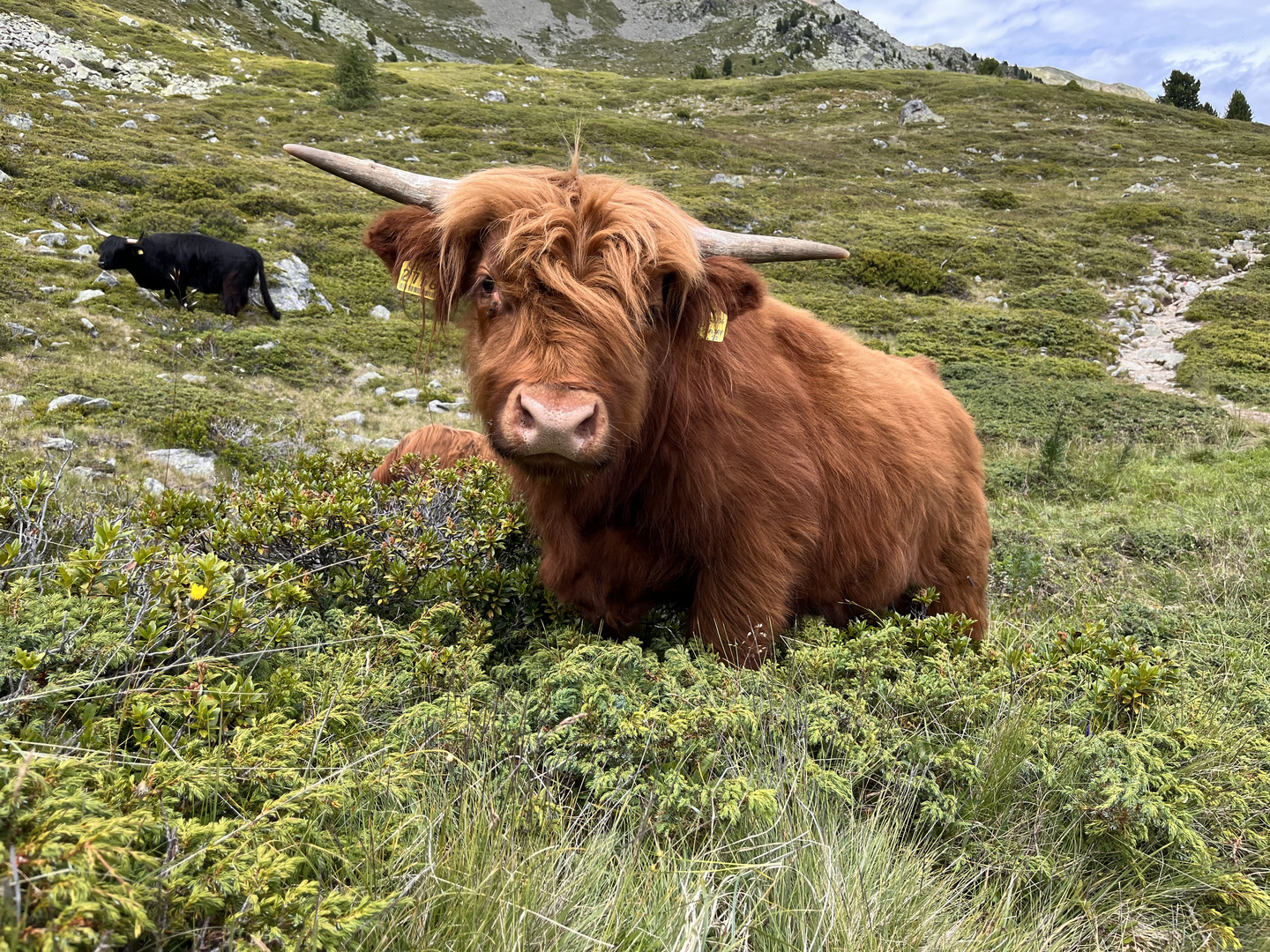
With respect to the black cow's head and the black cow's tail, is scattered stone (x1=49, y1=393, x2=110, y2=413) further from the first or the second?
the black cow's head

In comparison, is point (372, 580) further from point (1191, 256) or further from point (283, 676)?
point (1191, 256)

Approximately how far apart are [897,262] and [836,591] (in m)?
21.2

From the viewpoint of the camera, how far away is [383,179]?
9.09ft

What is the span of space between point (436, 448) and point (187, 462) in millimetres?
3491

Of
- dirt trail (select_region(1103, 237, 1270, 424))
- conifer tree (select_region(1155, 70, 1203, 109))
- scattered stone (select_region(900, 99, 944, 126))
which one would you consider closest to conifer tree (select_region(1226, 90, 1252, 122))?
conifer tree (select_region(1155, 70, 1203, 109))

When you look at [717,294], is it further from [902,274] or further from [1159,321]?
[1159,321]

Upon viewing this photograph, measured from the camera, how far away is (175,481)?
6.54 m

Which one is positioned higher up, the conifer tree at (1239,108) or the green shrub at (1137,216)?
the conifer tree at (1239,108)

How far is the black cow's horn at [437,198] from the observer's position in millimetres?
2695

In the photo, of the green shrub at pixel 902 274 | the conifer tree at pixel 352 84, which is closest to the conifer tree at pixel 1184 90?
the green shrub at pixel 902 274

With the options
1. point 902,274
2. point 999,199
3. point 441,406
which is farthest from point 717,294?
point 999,199

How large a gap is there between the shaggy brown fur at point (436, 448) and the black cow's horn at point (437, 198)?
2118mm

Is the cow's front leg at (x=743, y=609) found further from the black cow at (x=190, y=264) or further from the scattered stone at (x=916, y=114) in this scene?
the scattered stone at (x=916, y=114)

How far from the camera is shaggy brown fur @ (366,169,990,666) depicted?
7.43 ft
